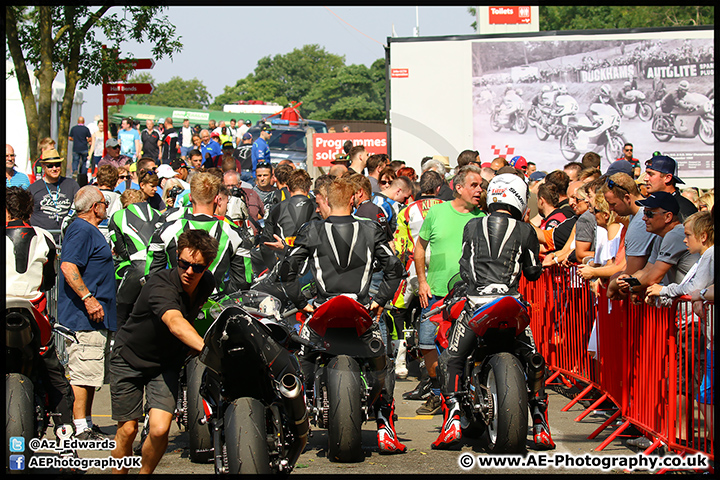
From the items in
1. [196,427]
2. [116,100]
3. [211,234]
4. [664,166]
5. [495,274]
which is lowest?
[196,427]

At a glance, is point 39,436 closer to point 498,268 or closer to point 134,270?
point 134,270

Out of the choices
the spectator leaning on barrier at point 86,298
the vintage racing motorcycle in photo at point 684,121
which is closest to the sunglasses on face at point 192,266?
the spectator leaning on barrier at point 86,298

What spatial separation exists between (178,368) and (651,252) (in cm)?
354

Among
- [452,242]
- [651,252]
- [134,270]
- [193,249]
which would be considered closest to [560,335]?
[452,242]

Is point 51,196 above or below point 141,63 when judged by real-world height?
below

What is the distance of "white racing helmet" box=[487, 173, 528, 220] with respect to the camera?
633 cm

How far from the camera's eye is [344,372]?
577cm

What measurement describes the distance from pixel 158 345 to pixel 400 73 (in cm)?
1658

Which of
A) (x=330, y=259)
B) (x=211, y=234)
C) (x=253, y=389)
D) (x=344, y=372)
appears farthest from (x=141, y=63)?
(x=253, y=389)

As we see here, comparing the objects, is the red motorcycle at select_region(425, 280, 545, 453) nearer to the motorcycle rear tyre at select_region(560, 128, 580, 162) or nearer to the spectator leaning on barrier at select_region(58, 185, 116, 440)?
the spectator leaning on barrier at select_region(58, 185, 116, 440)

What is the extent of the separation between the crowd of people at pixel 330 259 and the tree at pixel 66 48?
1021 cm

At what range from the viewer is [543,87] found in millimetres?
20938

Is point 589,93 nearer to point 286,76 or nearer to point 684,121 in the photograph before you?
point 684,121

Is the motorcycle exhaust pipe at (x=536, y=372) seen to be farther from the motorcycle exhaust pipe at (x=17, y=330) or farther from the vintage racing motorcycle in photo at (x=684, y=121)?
the vintage racing motorcycle in photo at (x=684, y=121)
